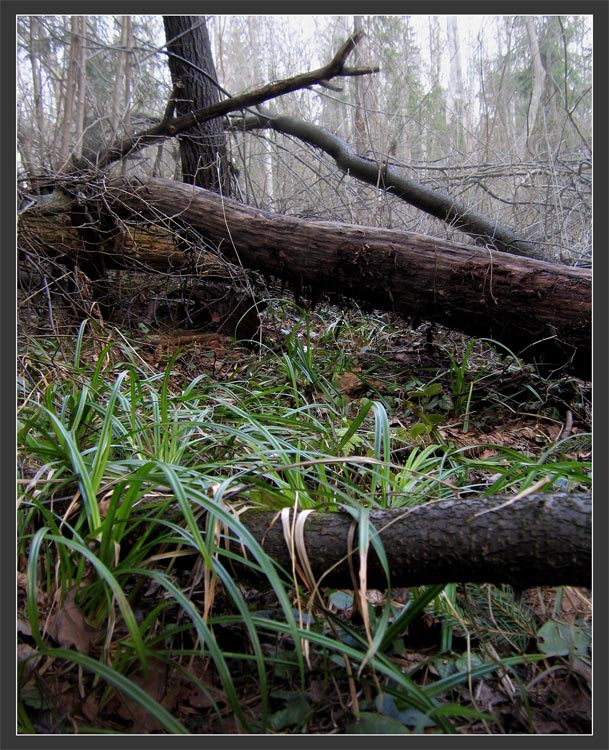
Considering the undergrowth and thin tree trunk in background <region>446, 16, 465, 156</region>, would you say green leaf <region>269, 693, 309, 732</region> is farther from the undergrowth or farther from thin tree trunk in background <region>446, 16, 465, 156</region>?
thin tree trunk in background <region>446, 16, 465, 156</region>

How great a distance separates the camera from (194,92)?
484 centimetres

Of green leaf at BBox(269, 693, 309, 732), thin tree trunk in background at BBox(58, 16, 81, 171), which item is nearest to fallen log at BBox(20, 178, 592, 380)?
thin tree trunk in background at BBox(58, 16, 81, 171)

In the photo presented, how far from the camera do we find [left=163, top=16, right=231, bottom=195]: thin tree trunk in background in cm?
473

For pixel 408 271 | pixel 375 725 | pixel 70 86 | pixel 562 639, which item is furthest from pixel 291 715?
pixel 70 86

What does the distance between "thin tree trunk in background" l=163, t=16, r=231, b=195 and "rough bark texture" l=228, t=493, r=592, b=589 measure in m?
4.05

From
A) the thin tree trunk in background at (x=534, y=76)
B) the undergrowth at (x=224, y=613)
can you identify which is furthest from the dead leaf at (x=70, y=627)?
the thin tree trunk in background at (x=534, y=76)

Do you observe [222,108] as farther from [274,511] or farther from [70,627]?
[70,627]

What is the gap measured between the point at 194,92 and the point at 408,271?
3.15 m

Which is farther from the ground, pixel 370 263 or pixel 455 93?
pixel 455 93

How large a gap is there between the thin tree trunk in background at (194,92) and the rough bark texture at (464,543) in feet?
13.3

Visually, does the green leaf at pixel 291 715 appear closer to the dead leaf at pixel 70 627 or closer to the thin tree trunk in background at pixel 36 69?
the dead leaf at pixel 70 627

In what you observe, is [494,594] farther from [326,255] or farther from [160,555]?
[326,255]
